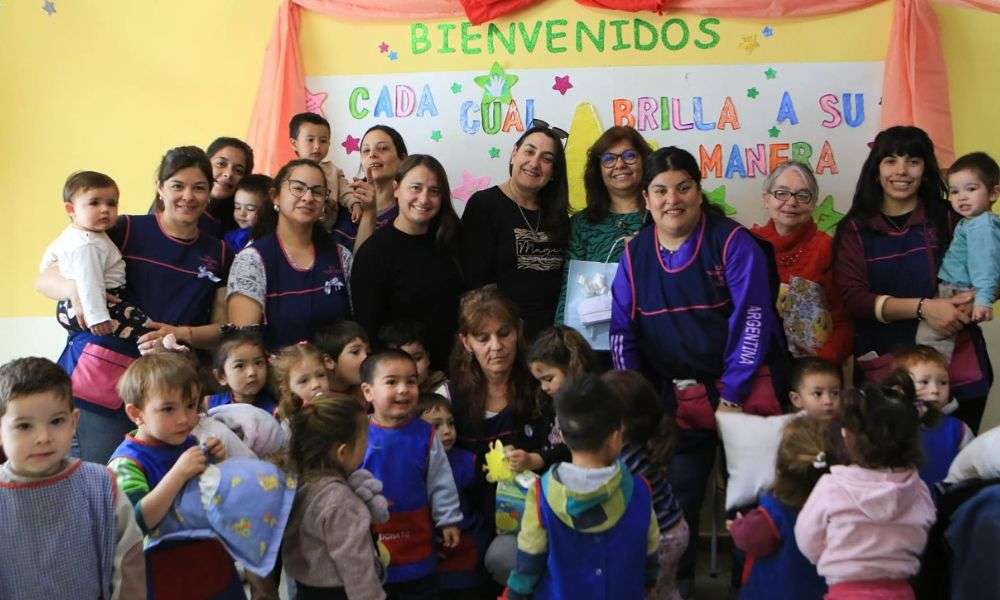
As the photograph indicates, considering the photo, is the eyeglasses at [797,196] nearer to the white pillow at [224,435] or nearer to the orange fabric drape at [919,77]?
the orange fabric drape at [919,77]

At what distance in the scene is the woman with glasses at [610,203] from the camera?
329 cm

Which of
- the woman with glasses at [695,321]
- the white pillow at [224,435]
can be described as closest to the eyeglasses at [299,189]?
the white pillow at [224,435]

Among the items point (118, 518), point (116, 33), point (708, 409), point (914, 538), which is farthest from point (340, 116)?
point (914, 538)

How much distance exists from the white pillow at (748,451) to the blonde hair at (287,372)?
1302 millimetres

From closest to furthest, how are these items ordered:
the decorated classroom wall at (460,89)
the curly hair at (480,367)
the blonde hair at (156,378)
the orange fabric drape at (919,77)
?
the blonde hair at (156,378) → the curly hair at (480,367) → the orange fabric drape at (919,77) → the decorated classroom wall at (460,89)

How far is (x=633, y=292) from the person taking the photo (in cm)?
299

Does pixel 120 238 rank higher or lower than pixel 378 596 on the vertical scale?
higher

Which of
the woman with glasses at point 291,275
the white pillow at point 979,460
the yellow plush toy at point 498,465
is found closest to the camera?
the white pillow at point 979,460

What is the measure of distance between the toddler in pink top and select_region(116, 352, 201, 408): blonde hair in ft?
5.10

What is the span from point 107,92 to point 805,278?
3.08 meters

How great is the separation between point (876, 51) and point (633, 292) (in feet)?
5.51

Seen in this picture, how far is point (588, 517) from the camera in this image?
216 cm

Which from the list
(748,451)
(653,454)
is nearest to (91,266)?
(653,454)

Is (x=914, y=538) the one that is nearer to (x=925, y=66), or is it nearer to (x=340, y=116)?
(x=925, y=66)
